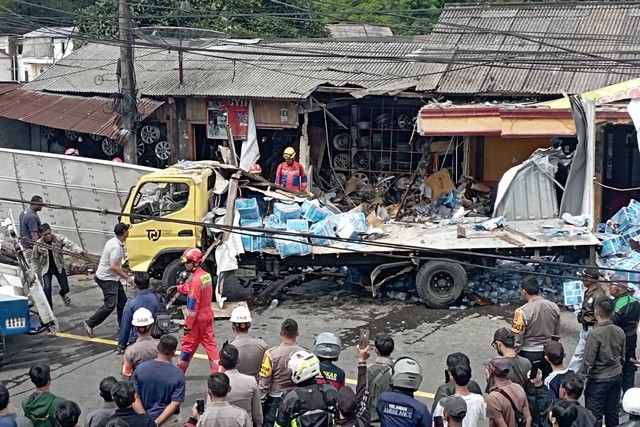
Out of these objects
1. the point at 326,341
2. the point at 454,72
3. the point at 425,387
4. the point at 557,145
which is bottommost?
the point at 425,387

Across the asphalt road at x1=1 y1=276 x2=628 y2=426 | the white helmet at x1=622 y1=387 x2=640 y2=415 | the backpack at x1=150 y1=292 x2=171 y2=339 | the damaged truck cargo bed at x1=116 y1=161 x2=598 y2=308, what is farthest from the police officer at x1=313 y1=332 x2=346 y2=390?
the damaged truck cargo bed at x1=116 y1=161 x2=598 y2=308

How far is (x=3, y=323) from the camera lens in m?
10.9

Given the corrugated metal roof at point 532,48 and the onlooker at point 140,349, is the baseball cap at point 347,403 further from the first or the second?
the corrugated metal roof at point 532,48

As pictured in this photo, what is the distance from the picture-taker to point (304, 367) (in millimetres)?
6516

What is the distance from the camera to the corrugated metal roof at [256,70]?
761 inches

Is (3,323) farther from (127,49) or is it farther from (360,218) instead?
(127,49)

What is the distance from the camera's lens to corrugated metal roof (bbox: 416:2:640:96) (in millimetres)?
17656

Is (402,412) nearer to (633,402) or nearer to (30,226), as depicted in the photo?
(633,402)

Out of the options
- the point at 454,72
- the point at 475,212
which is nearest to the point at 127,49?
the point at 454,72

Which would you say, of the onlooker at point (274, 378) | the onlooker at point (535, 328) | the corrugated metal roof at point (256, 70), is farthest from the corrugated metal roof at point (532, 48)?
the onlooker at point (274, 378)

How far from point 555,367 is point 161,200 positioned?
793 cm

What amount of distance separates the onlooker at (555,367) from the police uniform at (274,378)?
2.18m

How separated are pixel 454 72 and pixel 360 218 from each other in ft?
19.9

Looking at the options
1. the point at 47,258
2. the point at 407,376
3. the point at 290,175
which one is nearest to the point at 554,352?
the point at 407,376
